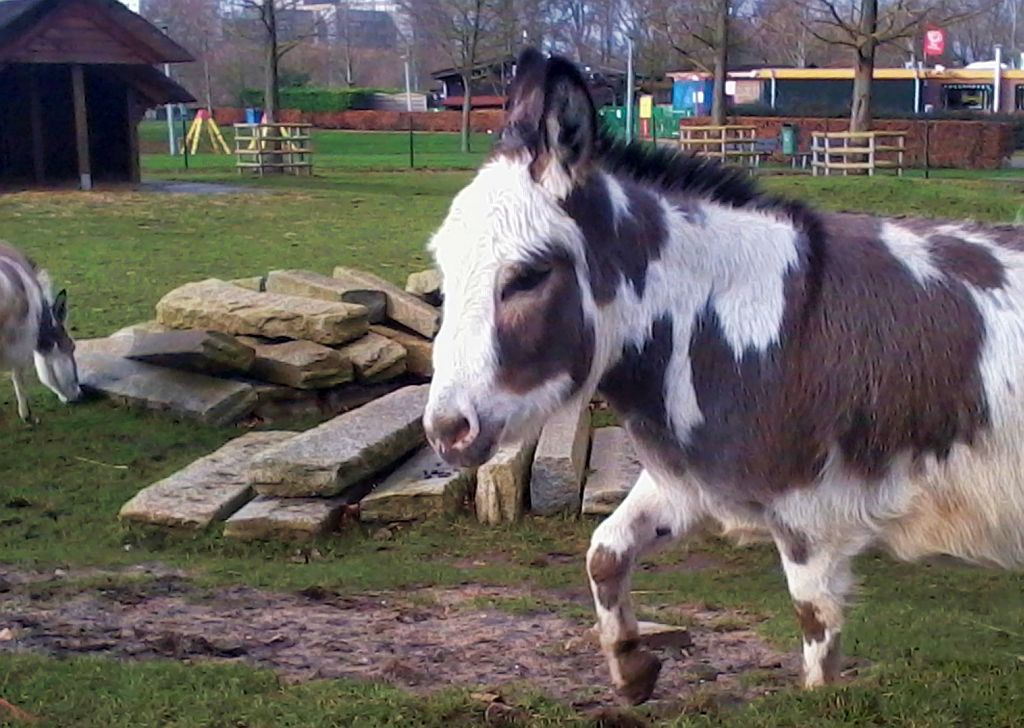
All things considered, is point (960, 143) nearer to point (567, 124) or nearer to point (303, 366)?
point (303, 366)

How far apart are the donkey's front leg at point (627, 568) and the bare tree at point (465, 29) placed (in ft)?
141

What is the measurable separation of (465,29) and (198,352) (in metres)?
Answer: 41.7

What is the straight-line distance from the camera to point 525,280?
3.83 meters

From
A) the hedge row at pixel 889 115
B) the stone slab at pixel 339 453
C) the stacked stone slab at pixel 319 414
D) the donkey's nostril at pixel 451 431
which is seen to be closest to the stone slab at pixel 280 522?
the stacked stone slab at pixel 319 414

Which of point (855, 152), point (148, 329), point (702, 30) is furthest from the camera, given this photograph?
point (702, 30)

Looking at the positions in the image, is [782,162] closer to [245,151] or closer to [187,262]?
[245,151]

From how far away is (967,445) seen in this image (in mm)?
4059

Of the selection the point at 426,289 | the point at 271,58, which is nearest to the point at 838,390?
the point at 426,289

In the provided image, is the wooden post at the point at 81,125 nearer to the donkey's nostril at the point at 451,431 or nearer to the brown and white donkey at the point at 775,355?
the brown and white donkey at the point at 775,355

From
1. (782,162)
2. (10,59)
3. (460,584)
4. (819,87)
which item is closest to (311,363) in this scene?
(460,584)

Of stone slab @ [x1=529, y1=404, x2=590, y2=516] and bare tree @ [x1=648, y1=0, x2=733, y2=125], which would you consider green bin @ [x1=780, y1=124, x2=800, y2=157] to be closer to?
bare tree @ [x1=648, y1=0, x2=733, y2=125]

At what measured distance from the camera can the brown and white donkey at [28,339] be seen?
35.8ft

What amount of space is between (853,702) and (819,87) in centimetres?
5776

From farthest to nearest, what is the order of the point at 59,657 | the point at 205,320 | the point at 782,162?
the point at 782,162
the point at 205,320
the point at 59,657
